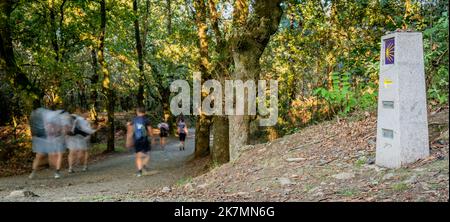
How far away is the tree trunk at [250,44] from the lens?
41.9 ft

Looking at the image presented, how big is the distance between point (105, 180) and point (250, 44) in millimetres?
7444

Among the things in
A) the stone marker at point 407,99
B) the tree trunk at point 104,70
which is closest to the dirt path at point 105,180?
the tree trunk at point 104,70

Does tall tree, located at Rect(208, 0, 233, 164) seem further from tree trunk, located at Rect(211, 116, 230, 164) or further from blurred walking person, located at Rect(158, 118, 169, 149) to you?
blurred walking person, located at Rect(158, 118, 169, 149)

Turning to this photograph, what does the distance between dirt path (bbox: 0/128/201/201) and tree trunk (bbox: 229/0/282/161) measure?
2.78 metres

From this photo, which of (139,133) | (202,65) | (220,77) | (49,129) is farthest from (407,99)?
(202,65)

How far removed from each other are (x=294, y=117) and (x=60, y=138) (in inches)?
404

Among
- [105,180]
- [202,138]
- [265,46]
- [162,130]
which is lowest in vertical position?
[105,180]

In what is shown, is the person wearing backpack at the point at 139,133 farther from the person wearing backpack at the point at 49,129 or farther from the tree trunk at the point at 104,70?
the tree trunk at the point at 104,70

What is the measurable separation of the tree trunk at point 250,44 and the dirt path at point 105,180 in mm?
2782

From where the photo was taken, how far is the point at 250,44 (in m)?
12.8

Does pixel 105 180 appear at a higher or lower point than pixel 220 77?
lower

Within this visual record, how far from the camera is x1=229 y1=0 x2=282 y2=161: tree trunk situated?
12.8 meters

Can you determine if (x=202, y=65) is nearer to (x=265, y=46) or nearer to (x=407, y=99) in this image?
(x=265, y=46)

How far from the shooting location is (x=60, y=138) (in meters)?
12.2
